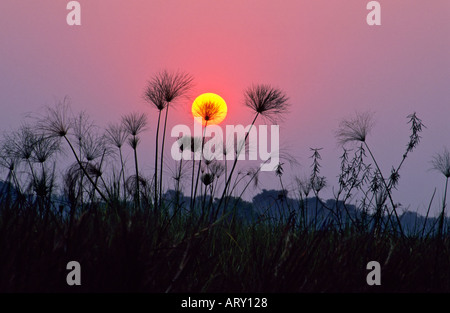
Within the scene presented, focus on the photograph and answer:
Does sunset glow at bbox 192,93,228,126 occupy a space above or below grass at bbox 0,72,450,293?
above

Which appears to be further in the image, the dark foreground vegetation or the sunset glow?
the sunset glow

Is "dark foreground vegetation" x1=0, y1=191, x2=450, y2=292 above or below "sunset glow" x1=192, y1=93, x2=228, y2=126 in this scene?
below

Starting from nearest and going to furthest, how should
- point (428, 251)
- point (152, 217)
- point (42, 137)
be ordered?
point (152, 217) → point (428, 251) → point (42, 137)

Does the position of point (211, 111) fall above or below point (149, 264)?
above

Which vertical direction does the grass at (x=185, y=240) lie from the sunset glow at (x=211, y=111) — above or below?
below

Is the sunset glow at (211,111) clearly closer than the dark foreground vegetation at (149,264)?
No

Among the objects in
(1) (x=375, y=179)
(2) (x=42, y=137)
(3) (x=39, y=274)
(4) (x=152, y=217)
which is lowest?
(3) (x=39, y=274)

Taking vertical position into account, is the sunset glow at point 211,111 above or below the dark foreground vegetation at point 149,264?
above

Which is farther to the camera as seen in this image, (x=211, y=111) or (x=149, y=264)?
(x=211, y=111)

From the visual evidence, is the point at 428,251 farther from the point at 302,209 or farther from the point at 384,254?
the point at 302,209

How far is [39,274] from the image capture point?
1986 mm
